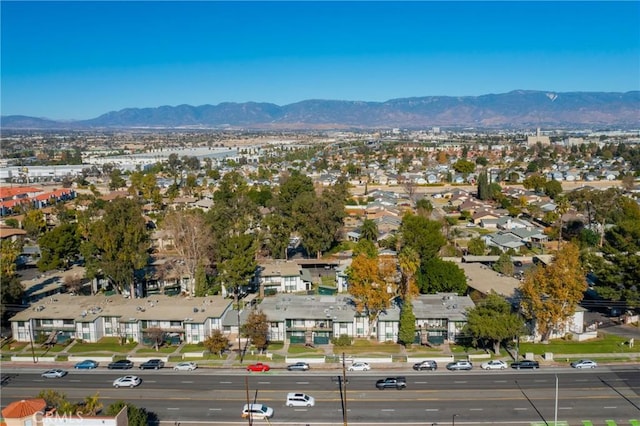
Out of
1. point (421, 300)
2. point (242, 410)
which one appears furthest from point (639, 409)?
point (242, 410)

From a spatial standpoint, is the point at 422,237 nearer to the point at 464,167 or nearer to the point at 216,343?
the point at 216,343

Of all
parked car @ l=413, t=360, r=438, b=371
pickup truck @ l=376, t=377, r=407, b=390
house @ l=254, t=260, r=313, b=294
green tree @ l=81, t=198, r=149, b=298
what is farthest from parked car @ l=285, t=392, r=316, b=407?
green tree @ l=81, t=198, r=149, b=298

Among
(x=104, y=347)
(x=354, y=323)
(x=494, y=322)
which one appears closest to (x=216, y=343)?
(x=104, y=347)

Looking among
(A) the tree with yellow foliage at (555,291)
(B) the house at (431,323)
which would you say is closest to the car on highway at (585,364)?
(A) the tree with yellow foliage at (555,291)

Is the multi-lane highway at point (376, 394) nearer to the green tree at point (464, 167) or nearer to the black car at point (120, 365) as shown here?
the black car at point (120, 365)

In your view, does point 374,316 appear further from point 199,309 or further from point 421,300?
point 199,309
